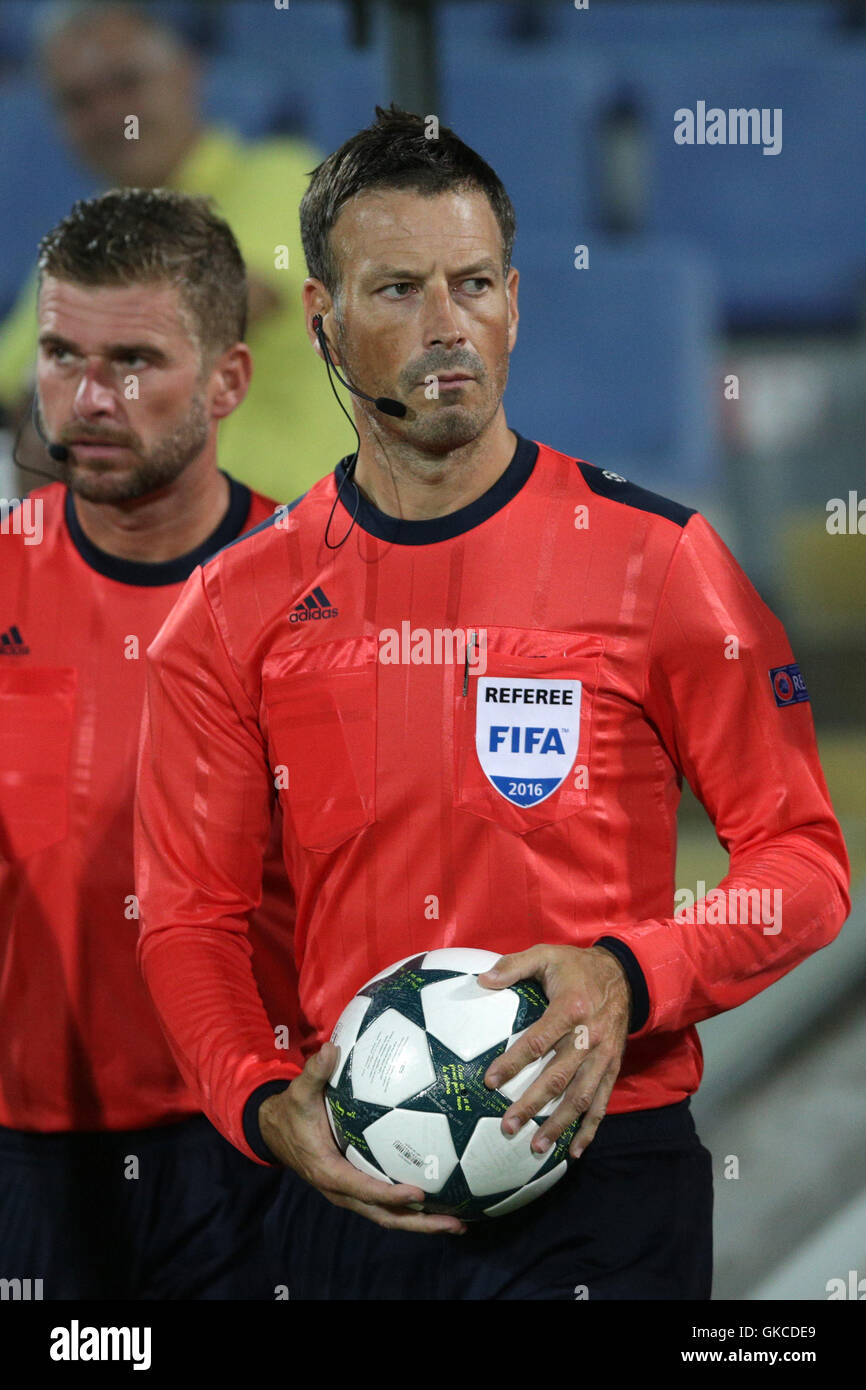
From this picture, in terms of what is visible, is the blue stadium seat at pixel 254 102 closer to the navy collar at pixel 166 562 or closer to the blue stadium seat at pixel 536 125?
the blue stadium seat at pixel 536 125

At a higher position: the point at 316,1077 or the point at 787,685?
the point at 787,685

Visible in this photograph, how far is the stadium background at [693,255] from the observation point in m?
5.05

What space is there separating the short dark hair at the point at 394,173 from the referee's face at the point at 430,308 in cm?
2

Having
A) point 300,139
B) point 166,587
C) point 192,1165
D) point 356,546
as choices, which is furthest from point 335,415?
point 300,139

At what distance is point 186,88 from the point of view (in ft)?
13.1

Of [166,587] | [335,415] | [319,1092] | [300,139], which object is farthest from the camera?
[300,139]

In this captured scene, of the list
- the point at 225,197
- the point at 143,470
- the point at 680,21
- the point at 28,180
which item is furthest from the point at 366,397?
the point at 680,21

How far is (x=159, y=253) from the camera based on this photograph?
2.46 metres

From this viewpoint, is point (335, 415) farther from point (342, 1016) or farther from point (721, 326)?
point (721, 326)

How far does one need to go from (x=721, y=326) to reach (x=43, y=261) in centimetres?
509

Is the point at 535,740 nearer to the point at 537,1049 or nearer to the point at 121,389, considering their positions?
the point at 537,1049

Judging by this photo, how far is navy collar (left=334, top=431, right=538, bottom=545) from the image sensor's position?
78.9 inches

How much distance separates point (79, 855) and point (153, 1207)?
1.75 ft

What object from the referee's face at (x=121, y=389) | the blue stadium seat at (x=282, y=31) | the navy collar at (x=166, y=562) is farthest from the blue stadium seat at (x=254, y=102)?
the navy collar at (x=166, y=562)
